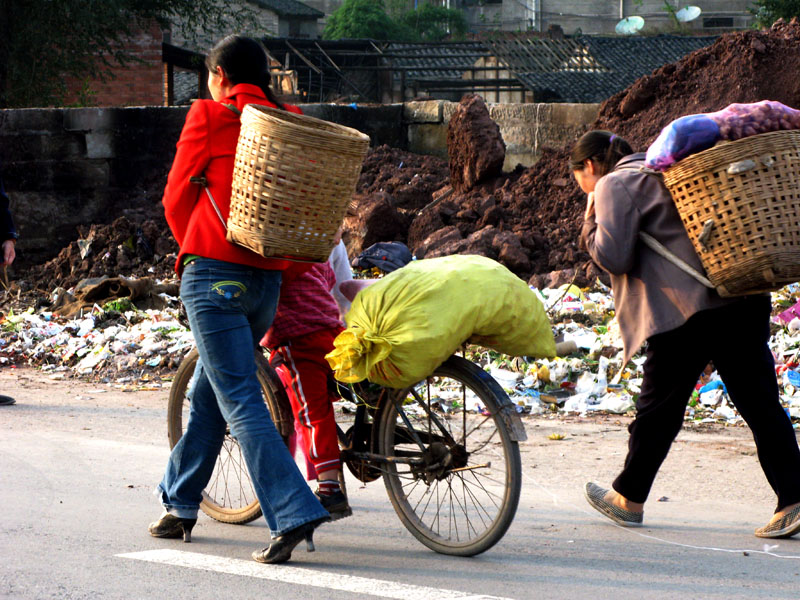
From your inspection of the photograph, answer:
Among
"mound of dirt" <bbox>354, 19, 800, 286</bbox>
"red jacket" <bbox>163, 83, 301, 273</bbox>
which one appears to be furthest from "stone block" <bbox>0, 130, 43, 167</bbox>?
"red jacket" <bbox>163, 83, 301, 273</bbox>

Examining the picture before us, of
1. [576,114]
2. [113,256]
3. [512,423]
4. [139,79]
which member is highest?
[139,79]

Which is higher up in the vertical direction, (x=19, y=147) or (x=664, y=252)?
(x=19, y=147)

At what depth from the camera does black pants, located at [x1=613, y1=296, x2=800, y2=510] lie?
4.41m

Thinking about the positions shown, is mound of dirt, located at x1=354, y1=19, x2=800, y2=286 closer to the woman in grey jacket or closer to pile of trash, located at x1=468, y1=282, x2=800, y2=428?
pile of trash, located at x1=468, y1=282, x2=800, y2=428

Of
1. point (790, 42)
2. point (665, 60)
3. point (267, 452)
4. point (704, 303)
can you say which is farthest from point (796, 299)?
point (665, 60)

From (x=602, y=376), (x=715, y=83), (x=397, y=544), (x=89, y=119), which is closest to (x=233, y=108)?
(x=397, y=544)

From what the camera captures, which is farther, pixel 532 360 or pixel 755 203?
pixel 532 360

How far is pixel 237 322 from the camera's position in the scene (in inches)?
158

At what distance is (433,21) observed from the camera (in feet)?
152

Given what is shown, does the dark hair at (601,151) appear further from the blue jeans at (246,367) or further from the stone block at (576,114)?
the stone block at (576,114)

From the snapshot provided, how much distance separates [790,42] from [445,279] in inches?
331

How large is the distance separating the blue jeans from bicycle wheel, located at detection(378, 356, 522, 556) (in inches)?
18.7

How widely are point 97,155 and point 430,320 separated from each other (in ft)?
32.9

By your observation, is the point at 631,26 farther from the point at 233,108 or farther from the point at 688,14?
the point at 233,108
